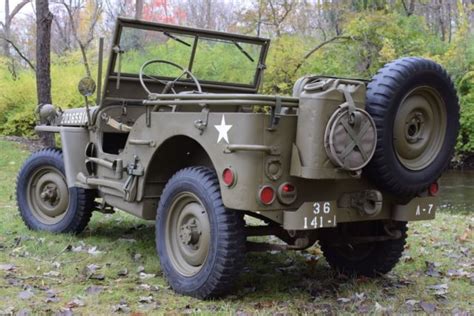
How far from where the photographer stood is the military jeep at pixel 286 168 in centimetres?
385

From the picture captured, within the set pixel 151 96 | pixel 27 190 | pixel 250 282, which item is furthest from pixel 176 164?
pixel 27 190

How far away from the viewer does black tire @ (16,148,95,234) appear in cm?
614

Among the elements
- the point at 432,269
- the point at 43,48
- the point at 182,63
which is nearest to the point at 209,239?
the point at 432,269

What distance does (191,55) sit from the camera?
6266 mm

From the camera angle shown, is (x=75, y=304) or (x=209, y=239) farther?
(x=209, y=239)

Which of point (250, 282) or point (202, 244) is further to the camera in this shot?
point (250, 282)

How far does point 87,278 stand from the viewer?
15.8ft

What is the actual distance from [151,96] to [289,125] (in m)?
1.33

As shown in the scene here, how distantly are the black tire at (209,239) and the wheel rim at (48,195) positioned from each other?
2066mm

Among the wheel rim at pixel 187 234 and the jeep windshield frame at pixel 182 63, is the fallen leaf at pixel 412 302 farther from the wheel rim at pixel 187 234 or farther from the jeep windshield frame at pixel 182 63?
the jeep windshield frame at pixel 182 63

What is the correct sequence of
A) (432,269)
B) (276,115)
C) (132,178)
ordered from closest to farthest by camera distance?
(276,115) < (132,178) < (432,269)

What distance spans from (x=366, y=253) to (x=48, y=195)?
323 centimetres

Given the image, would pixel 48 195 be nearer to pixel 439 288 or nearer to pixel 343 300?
pixel 343 300

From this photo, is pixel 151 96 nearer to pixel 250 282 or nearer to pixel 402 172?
pixel 250 282
